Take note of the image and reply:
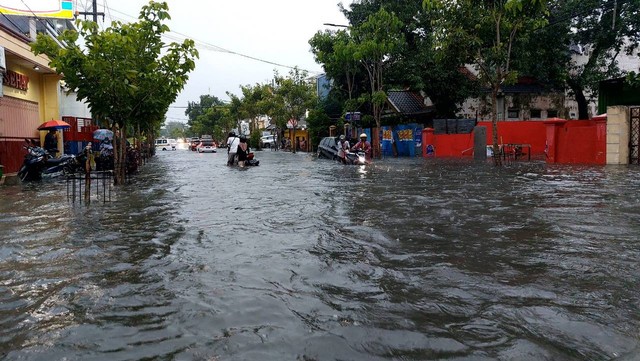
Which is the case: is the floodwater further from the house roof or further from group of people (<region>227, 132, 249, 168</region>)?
the house roof

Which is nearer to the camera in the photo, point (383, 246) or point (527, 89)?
point (383, 246)

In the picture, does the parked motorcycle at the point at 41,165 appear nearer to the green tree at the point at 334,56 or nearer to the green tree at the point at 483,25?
the green tree at the point at 483,25

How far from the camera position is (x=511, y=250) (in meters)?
6.02

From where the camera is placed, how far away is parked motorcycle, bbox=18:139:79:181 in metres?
16.4

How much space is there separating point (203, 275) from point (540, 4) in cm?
1740

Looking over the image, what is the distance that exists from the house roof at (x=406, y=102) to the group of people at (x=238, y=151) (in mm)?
17465

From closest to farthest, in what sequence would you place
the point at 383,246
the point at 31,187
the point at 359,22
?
the point at 383,246 < the point at 31,187 < the point at 359,22

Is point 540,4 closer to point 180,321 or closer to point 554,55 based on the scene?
point 554,55

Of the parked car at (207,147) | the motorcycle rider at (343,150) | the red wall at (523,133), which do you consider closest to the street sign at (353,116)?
the red wall at (523,133)

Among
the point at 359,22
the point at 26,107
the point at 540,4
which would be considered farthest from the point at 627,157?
the point at 26,107

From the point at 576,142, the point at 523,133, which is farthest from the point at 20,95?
the point at 523,133

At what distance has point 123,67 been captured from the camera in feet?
43.7

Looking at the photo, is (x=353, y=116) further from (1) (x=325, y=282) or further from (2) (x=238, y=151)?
(1) (x=325, y=282)

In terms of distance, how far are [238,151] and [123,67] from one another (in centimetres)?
1078
